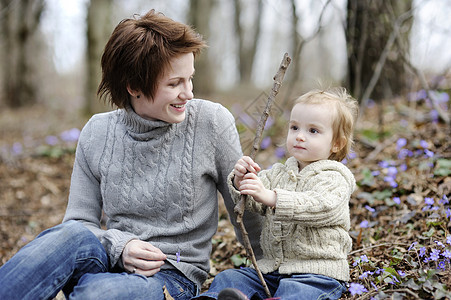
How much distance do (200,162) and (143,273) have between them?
0.61 m

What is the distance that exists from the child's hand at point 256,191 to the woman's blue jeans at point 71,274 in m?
0.61

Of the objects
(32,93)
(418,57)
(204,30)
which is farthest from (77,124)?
(418,57)

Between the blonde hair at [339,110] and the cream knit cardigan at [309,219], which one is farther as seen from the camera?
the blonde hair at [339,110]

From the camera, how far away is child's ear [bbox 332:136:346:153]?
2053 millimetres

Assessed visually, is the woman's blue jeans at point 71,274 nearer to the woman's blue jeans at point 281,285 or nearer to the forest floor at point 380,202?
the woman's blue jeans at point 281,285

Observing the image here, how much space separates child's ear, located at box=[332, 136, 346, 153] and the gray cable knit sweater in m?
0.49

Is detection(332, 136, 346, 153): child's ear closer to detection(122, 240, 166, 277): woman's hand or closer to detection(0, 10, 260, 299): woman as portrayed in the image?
detection(0, 10, 260, 299): woman

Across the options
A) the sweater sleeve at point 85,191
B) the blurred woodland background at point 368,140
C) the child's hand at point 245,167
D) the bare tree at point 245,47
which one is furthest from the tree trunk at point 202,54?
the child's hand at point 245,167

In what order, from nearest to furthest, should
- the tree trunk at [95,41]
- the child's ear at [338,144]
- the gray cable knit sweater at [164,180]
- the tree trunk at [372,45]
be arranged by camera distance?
1. the child's ear at [338,144]
2. the gray cable knit sweater at [164,180]
3. the tree trunk at [372,45]
4. the tree trunk at [95,41]

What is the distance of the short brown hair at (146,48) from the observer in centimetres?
202

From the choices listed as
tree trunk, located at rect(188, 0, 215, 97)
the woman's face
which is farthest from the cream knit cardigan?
tree trunk, located at rect(188, 0, 215, 97)

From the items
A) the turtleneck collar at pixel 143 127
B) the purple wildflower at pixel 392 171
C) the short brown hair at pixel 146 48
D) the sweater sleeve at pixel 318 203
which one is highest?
the short brown hair at pixel 146 48

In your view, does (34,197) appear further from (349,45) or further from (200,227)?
(349,45)

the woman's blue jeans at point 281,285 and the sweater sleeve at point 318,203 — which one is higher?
the sweater sleeve at point 318,203
